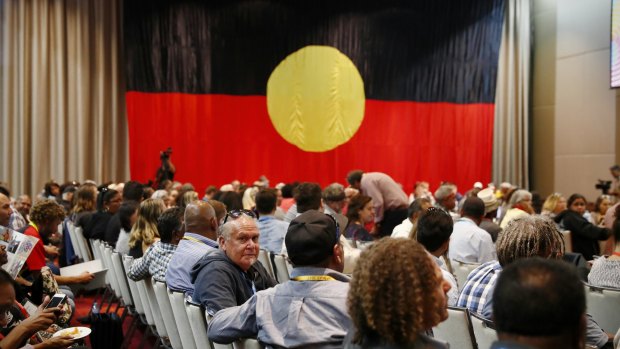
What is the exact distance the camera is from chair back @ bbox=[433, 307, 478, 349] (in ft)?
9.12

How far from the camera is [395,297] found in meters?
1.85

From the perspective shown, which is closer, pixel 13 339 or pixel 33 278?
pixel 13 339

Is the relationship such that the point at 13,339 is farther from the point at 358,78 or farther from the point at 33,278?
the point at 358,78

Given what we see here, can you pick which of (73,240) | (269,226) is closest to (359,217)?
(269,226)

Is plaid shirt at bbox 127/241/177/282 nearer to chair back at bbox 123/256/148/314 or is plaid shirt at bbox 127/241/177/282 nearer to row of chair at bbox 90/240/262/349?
row of chair at bbox 90/240/262/349

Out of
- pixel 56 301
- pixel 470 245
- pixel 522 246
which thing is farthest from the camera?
pixel 470 245

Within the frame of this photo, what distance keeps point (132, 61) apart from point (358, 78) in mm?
4903

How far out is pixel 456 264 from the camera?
4.79m

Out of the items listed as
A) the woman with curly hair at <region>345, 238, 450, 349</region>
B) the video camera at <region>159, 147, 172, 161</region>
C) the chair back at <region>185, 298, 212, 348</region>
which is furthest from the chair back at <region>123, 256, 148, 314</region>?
the video camera at <region>159, 147, 172, 161</region>

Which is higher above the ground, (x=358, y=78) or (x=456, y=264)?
(x=358, y=78)

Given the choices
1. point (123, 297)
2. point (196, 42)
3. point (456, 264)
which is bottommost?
point (123, 297)

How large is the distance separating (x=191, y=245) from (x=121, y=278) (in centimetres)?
151

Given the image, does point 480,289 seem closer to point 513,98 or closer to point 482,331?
point 482,331

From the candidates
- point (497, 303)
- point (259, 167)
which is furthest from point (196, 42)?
point (497, 303)
